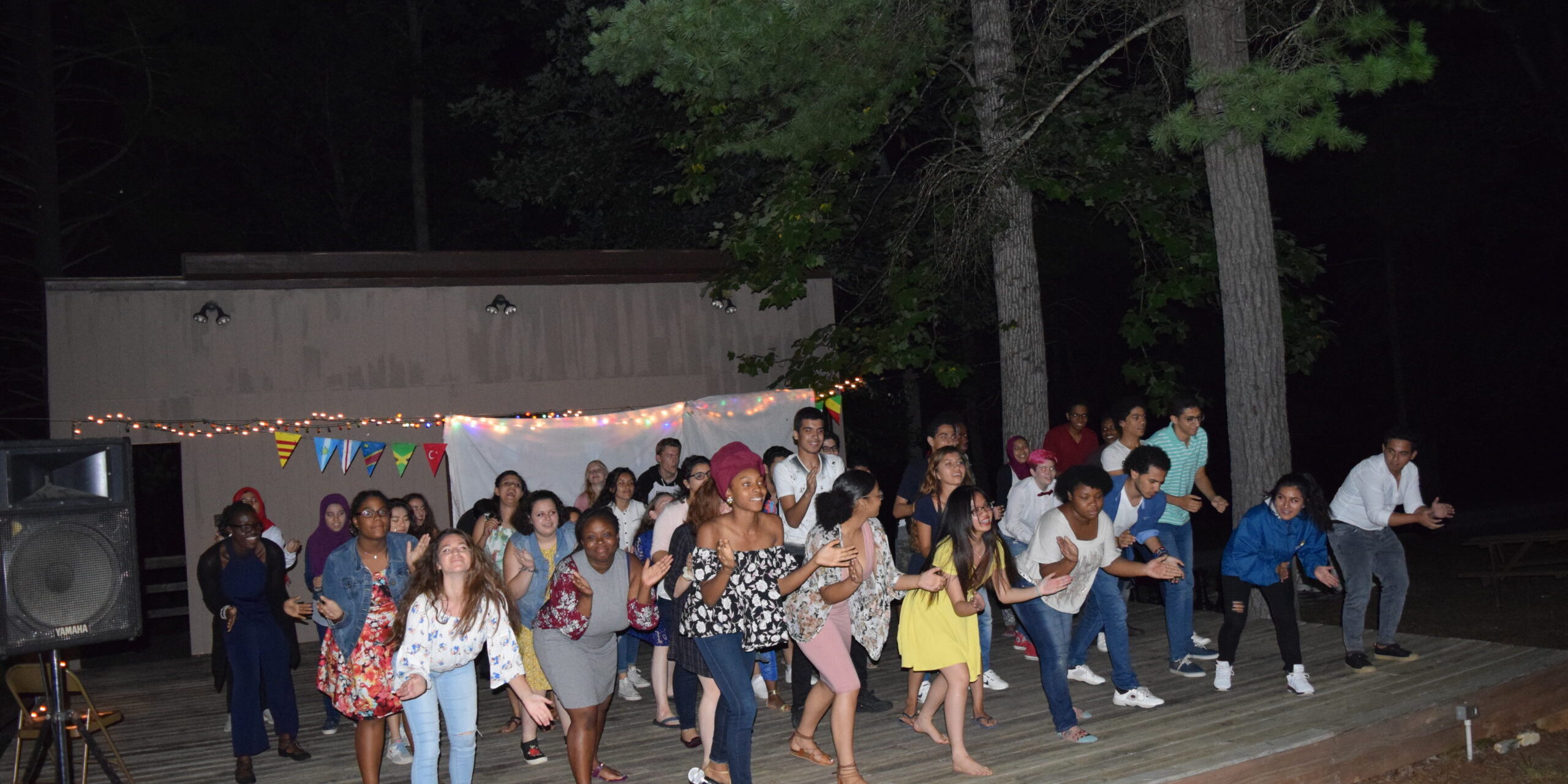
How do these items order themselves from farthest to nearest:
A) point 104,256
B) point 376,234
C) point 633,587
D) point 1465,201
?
point 376,234 < point 1465,201 < point 104,256 < point 633,587

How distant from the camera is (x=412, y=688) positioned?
527 cm

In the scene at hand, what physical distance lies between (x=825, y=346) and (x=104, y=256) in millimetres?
16034

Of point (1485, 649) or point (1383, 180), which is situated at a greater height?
point (1383, 180)

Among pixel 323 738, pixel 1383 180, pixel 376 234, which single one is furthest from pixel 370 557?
pixel 1383 180

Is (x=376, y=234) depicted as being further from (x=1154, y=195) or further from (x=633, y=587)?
(x=633, y=587)

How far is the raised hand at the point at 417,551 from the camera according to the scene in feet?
18.4

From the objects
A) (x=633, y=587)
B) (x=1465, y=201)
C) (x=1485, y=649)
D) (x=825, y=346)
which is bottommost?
(x=1485, y=649)

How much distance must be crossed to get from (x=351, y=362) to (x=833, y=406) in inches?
201

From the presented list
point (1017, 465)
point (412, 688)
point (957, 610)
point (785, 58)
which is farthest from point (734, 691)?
point (785, 58)

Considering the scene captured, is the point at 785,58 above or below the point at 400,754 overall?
above

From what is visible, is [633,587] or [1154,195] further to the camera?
[1154,195]

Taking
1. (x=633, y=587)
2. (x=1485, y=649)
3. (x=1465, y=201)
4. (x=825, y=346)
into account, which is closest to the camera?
(x=633, y=587)

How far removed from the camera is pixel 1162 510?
7.73 m

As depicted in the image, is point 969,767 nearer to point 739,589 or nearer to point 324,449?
point 739,589
